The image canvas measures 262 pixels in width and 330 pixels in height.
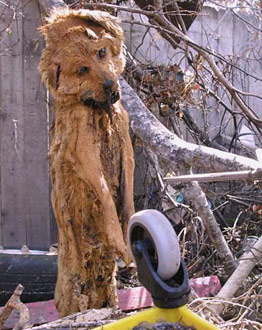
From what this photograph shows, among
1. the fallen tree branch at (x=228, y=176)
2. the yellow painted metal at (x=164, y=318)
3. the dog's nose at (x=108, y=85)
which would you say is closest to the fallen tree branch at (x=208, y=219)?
the dog's nose at (x=108, y=85)

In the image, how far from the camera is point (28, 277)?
278 centimetres

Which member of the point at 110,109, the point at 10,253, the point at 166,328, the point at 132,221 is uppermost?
the point at 110,109

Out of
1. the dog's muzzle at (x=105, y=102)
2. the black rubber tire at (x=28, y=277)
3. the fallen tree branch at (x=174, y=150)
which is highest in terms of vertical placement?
the dog's muzzle at (x=105, y=102)

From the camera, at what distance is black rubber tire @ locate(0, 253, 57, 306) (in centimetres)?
274

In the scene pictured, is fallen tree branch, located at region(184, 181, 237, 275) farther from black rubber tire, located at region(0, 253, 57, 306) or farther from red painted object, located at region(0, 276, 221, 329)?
black rubber tire, located at region(0, 253, 57, 306)

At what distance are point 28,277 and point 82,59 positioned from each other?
1.43 metres

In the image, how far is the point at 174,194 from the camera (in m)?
3.44

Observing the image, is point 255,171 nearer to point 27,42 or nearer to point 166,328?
point 166,328

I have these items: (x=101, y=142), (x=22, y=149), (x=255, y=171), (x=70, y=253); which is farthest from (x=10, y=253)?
(x=255, y=171)

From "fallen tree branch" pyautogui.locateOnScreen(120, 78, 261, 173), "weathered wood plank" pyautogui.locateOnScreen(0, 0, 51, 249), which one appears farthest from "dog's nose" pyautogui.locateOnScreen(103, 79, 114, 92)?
"weathered wood plank" pyautogui.locateOnScreen(0, 0, 51, 249)

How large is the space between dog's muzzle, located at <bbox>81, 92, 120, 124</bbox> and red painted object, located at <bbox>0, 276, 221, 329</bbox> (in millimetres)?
1062

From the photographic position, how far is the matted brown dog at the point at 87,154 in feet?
5.91

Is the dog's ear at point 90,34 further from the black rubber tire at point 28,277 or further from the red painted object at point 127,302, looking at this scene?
the black rubber tire at point 28,277

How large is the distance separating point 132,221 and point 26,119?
273 centimetres
